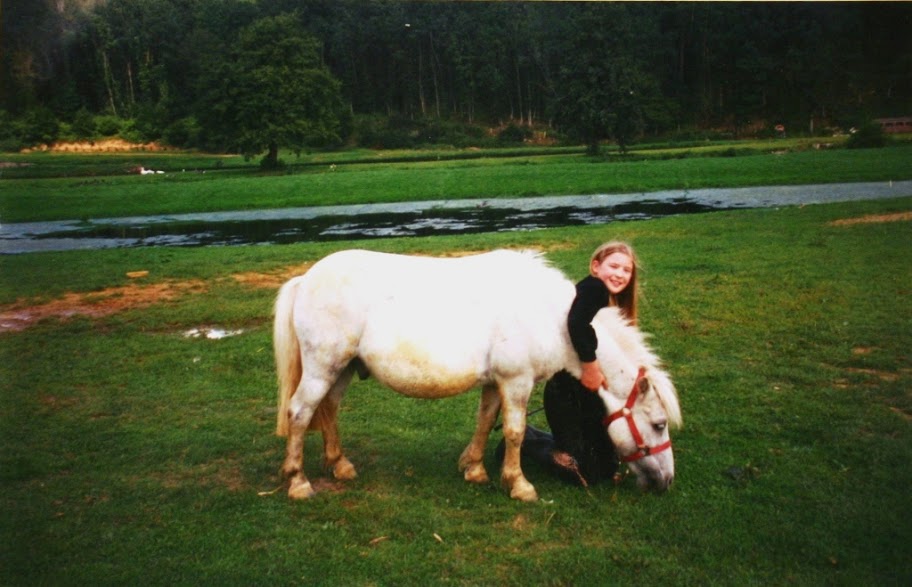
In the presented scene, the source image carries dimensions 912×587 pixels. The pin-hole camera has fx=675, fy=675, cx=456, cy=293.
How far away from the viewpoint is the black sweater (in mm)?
4762

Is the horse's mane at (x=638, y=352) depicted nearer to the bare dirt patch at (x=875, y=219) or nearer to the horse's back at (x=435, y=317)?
the horse's back at (x=435, y=317)

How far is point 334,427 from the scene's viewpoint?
17.8 feet

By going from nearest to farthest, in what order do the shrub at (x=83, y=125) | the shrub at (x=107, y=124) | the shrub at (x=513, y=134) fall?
1. the shrub at (x=83, y=125)
2. the shrub at (x=107, y=124)
3. the shrub at (x=513, y=134)

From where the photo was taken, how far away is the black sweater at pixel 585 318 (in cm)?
476

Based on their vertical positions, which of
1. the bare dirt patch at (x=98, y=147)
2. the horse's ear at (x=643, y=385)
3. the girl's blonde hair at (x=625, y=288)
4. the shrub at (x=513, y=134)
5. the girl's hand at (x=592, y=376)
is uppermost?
the bare dirt patch at (x=98, y=147)

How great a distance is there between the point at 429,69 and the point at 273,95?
3295 mm

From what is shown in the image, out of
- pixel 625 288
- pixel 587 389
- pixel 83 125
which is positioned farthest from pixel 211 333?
pixel 625 288

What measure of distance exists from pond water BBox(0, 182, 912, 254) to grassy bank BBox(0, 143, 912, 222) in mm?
361

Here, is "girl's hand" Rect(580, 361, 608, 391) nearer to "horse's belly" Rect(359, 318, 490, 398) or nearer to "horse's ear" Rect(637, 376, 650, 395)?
"horse's ear" Rect(637, 376, 650, 395)

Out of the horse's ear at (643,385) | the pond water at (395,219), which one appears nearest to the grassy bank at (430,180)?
the pond water at (395,219)

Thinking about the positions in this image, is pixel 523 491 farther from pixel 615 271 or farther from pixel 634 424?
pixel 615 271

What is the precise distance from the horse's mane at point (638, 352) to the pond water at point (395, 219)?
1222 cm

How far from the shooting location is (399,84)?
11.3m

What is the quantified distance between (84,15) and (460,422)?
6213 mm
